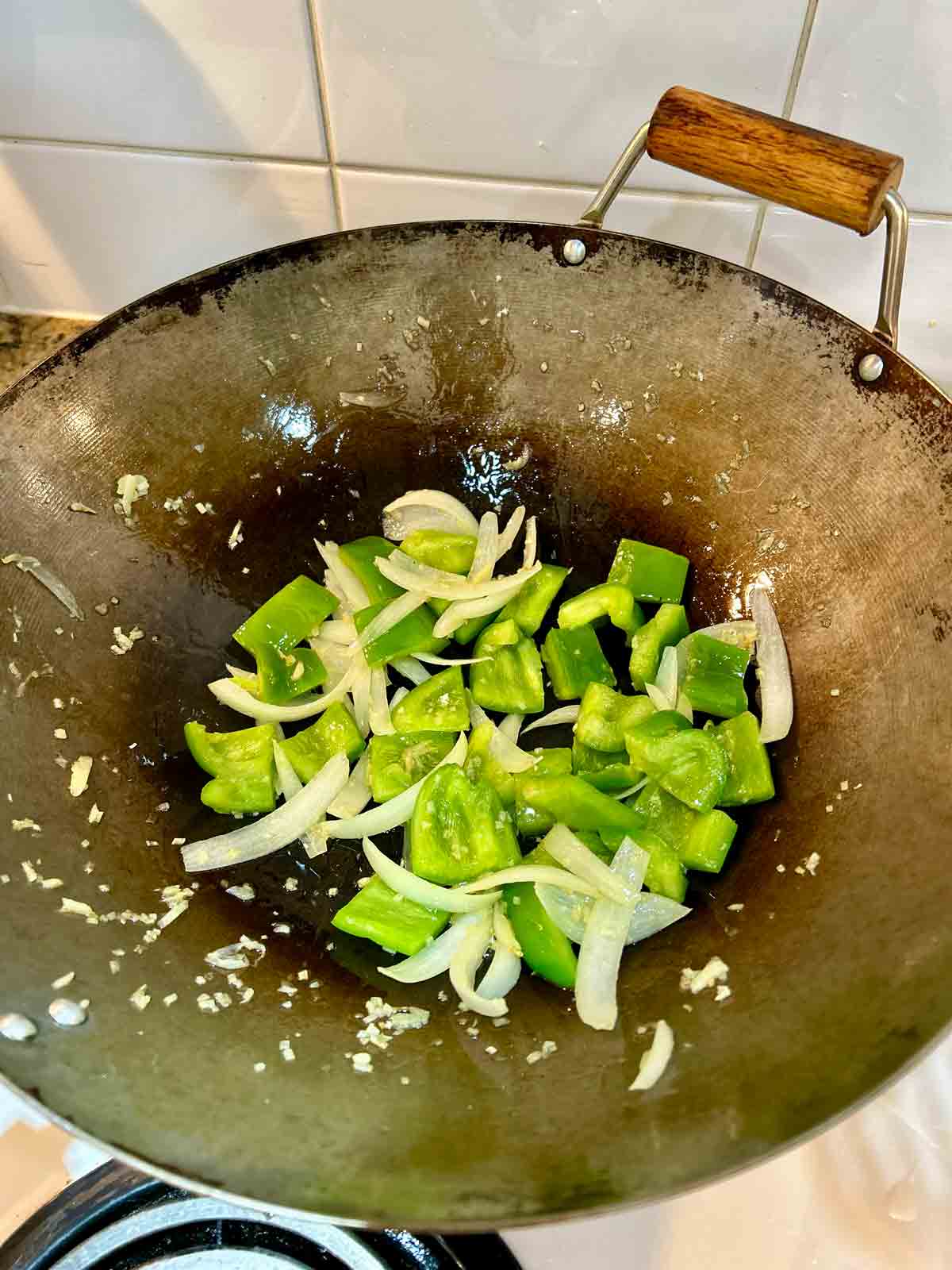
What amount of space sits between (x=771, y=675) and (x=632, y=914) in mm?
240

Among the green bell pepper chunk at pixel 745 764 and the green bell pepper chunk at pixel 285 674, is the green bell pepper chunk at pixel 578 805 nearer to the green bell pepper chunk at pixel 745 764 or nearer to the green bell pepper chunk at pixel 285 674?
the green bell pepper chunk at pixel 745 764

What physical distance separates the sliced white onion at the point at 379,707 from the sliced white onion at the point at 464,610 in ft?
0.21

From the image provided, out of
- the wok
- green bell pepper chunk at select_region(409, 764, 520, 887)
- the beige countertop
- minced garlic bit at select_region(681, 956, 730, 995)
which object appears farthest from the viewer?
the beige countertop

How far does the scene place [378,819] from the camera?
85 cm

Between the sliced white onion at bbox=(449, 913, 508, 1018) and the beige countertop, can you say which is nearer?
the sliced white onion at bbox=(449, 913, 508, 1018)

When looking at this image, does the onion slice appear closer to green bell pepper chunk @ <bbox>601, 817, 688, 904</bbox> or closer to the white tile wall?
green bell pepper chunk @ <bbox>601, 817, 688, 904</bbox>

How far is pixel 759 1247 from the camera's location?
69cm

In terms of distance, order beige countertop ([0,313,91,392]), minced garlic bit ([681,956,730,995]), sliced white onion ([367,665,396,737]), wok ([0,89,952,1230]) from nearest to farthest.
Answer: wok ([0,89,952,1230]) → minced garlic bit ([681,956,730,995]) → sliced white onion ([367,665,396,737]) → beige countertop ([0,313,91,392])

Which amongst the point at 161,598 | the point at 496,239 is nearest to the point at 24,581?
the point at 161,598

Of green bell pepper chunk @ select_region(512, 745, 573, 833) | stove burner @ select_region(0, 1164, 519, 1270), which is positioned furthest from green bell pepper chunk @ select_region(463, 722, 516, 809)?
stove burner @ select_region(0, 1164, 519, 1270)

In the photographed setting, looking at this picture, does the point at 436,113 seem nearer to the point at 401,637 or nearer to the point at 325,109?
the point at 325,109

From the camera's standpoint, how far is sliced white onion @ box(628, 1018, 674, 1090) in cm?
64

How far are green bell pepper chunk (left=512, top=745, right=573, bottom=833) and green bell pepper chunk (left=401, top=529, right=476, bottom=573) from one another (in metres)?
0.20

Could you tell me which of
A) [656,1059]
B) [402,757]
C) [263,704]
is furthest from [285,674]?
[656,1059]
